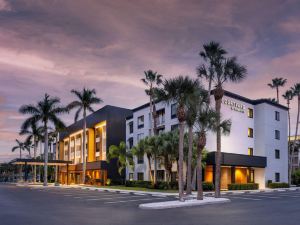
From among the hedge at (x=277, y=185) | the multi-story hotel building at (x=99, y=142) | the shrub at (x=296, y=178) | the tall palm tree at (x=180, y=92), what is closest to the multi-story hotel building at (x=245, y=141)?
the hedge at (x=277, y=185)

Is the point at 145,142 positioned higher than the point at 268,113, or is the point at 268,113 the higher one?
the point at 268,113

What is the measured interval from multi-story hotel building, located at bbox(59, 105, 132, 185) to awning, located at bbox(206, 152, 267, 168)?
22644mm

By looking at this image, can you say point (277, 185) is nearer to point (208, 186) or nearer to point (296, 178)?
point (296, 178)

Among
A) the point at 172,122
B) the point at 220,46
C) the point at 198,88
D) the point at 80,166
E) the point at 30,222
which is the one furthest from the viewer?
the point at 80,166

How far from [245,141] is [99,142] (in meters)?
27.1

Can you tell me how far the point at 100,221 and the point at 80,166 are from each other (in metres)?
55.5

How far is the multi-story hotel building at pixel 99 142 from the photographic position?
63344 millimetres

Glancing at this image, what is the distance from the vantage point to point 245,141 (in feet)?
174

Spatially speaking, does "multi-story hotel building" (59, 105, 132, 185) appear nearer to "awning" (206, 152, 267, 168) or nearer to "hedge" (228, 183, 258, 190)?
"awning" (206, 152, 267, 168)

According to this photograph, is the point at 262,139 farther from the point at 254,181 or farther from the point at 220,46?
the point at 220,46

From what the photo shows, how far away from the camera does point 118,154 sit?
57594 mm

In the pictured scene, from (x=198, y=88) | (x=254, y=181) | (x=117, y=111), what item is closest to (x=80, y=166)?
(x=117, y=111)

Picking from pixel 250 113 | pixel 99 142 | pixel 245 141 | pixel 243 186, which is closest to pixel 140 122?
pixel 99 142

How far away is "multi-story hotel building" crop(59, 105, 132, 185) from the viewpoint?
208 feet
